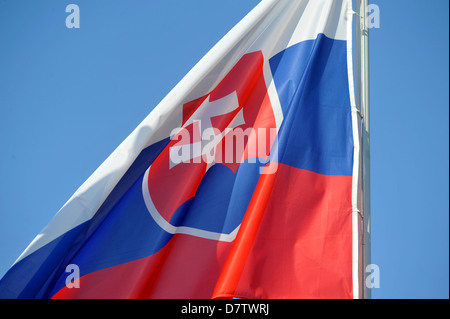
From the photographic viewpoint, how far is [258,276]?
6.11 metres

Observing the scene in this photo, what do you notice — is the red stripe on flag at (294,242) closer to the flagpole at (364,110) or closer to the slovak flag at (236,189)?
the slovak flag at (236,189)

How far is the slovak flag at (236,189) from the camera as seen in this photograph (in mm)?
6238

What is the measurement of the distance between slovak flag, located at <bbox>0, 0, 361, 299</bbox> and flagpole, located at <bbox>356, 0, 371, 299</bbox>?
0.09 m

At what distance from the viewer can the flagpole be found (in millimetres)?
5988

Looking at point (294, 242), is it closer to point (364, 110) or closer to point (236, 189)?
point (236, 189)

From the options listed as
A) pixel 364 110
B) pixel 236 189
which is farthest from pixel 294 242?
pixel 364 110

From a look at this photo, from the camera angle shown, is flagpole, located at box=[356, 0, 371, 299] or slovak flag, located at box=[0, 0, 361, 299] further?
slovak flag, located at box=[0, 0, 361, 299]

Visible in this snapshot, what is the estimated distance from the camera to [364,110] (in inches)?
264

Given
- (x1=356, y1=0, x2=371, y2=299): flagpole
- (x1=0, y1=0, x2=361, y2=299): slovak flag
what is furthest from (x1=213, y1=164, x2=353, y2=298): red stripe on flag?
(x1=356, y1=0, x2=371, y2=299): flagpole

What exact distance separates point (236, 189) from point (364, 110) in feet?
5.37

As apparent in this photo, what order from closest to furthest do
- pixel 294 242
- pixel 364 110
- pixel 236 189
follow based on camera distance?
1. pixel 294 242
2. pixel 364 110
3. pixel 236 189

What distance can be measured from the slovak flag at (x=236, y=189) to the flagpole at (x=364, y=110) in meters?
0.09

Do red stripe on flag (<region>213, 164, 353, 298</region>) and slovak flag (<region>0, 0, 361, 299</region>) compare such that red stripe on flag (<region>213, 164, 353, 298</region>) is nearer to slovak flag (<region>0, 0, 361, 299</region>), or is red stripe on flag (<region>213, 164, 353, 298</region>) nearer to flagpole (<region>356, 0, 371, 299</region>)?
slovak flag (<region>0, 0, 361, 299</region>)

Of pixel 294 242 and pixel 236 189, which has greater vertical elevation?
Answer: pixel 236 189
